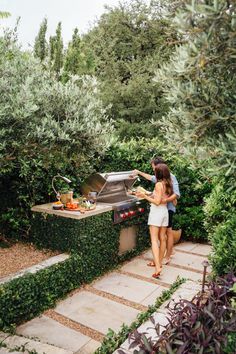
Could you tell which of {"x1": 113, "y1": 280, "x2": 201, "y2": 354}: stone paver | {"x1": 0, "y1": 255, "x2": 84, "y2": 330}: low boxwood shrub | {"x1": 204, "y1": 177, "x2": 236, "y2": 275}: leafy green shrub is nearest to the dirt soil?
{"x1": 0, "y1": 255, "x2": 84, "y2": 330}: low boxwood shrub

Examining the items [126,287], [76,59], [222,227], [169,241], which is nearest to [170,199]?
[169,241]

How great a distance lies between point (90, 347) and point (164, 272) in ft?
9.58

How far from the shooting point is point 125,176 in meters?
7.95

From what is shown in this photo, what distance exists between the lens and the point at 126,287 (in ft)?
21.6

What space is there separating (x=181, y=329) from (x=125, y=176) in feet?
15.2

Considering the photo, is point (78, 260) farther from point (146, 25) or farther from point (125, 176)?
point (146, 25)

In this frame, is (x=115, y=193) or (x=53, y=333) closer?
(x=53, y=333)

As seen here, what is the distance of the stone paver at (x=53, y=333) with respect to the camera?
4.77 meters

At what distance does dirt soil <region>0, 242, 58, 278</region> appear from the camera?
627 centimetres

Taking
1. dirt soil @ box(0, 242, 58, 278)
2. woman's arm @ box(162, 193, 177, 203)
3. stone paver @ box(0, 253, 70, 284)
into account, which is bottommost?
dirt soil @ box(0, 242, 58, 278)

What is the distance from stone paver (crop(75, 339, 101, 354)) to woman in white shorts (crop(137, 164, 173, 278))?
95.0 inches

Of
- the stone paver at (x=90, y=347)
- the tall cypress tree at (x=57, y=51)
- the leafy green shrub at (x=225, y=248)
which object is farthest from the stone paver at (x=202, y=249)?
the tall cypress tree at (x=57, y=51)

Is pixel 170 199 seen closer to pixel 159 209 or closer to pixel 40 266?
pixel 159 209

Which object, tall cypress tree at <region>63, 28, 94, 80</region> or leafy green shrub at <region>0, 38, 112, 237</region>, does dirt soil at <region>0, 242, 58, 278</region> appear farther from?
tall cypress tree at <region>63, 28, 94, 80</region>
